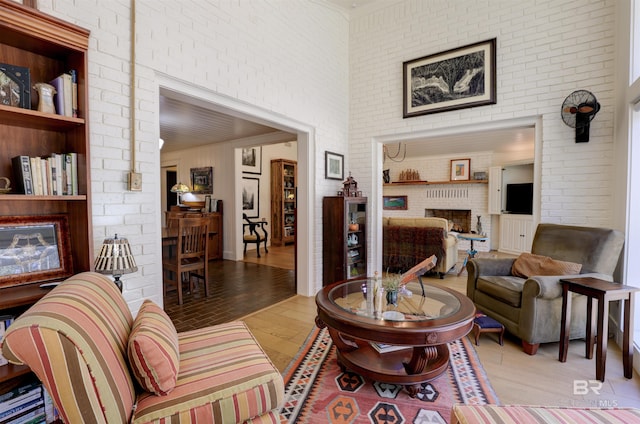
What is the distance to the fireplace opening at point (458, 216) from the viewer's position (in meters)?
7.97

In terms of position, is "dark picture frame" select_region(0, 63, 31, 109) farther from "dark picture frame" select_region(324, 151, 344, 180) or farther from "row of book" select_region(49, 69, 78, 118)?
"dark picture frame" select_region(324, 151, 344, 180)

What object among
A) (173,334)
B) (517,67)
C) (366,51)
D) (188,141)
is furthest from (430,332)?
(188,141)

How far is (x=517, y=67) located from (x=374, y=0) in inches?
84.0

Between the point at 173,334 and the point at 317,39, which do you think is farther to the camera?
the point at 317,39

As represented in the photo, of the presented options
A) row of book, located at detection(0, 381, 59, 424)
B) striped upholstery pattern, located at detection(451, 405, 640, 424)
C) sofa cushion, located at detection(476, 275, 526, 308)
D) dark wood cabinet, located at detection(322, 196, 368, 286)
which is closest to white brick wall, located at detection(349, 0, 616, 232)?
sofa cushion, located at detection(476, 275, 526, 308)

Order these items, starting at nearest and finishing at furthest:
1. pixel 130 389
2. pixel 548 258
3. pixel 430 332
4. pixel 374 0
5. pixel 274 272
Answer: pixel 130 389 → pixel 430 332 → pixel 548 258 → pixel 374 0 → pixel 274 272

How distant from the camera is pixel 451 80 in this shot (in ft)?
12.2

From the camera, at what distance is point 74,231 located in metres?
1.76

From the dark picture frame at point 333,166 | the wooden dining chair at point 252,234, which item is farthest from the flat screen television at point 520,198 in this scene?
the wooden dining chair at point 252,234

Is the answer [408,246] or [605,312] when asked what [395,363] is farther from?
[408,246]

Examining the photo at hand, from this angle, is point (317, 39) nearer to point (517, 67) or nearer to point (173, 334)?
point (517, 67)

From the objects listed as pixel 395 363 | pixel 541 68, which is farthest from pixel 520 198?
pixel 395 363

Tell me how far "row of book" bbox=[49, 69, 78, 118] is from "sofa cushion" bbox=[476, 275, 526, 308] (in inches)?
138

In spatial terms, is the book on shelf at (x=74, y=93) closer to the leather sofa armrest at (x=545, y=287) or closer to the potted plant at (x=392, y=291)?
the potted plant at (x=392, y=291)
